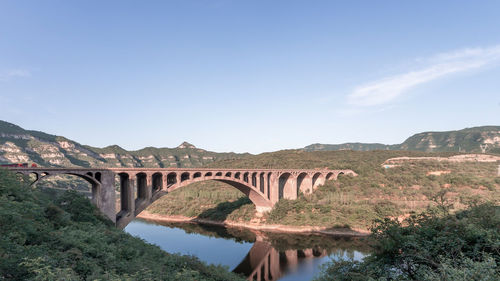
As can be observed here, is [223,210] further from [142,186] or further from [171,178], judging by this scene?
[142,186]

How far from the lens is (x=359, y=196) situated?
5481 cm

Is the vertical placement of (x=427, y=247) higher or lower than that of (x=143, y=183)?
lower

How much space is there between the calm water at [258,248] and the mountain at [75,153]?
270ft

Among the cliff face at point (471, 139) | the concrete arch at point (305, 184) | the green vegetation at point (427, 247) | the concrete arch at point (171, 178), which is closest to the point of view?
the green vegetation at point (427, 247)

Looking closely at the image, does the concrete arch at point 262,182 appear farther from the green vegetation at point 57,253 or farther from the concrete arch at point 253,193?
the green vegetation at point 57,253

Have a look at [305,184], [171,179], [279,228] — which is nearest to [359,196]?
[305,184]

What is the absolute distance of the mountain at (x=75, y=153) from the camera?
104562 millimetres

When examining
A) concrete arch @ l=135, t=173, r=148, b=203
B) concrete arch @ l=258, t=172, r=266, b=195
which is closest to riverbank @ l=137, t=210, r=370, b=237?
concrete arch @ l=258, t=172, r=266, b=195

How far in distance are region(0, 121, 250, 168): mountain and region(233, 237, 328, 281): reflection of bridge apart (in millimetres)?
96383

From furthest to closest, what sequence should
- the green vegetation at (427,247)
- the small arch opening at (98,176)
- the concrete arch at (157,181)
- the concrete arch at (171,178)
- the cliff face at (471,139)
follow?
the cliff face at (471,139), the concrete arch at (171,178), the concrete arch at (157,181), the small arch opening at (98,176), the green vegetation at (427,247)

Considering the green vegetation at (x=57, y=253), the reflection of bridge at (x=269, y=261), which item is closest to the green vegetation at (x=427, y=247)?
the green vegetation at (x=57, y=253)

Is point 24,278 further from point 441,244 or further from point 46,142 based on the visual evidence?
point 46,142

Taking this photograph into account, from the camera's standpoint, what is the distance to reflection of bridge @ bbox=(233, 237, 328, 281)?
96.9ft

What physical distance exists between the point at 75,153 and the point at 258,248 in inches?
5314
